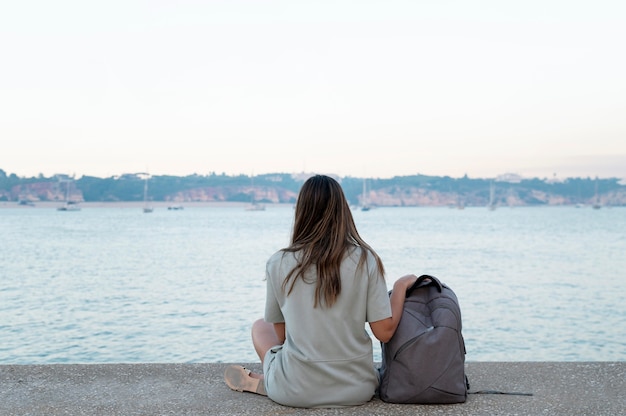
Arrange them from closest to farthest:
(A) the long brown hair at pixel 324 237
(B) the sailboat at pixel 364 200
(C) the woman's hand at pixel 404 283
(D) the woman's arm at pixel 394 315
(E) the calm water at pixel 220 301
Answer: (A) the long brown hair at pixel 324 237 < (D) the woman's arm at pixel 394 315 < (C) the woman's hand at pixel 404 283 < (E) the calm water at pixel 220 301 < (B) the sailboat at pixel 364 200

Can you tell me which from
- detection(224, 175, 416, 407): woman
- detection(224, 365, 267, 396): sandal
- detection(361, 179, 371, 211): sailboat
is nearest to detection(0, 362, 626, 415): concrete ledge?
detection(224, 365, 267, 396): sandal

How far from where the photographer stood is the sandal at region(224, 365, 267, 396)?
154 inches

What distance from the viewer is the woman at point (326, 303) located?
337 cm

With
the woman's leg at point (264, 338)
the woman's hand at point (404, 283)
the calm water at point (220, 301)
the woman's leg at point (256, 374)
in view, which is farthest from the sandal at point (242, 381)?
the calm water at point (220, 301)

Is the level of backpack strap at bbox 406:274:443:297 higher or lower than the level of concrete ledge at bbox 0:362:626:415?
higher

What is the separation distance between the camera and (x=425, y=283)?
376cm

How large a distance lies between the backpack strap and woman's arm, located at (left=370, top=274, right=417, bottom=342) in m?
0.03

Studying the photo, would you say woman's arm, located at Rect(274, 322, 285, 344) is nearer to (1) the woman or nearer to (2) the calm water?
(1) the woman

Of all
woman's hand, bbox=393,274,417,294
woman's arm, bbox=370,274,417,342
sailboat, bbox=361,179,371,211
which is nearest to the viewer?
woman's arm, bbox=370,274,417,342

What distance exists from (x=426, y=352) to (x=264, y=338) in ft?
3.02

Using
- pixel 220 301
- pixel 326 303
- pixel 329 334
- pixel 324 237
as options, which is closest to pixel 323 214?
pixel 324 237

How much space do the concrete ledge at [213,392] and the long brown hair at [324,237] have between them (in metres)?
0.68

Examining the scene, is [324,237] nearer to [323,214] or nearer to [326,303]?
[323,214]

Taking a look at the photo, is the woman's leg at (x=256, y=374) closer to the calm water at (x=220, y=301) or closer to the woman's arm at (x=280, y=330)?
the woman's arm at (x=280, y=330)
